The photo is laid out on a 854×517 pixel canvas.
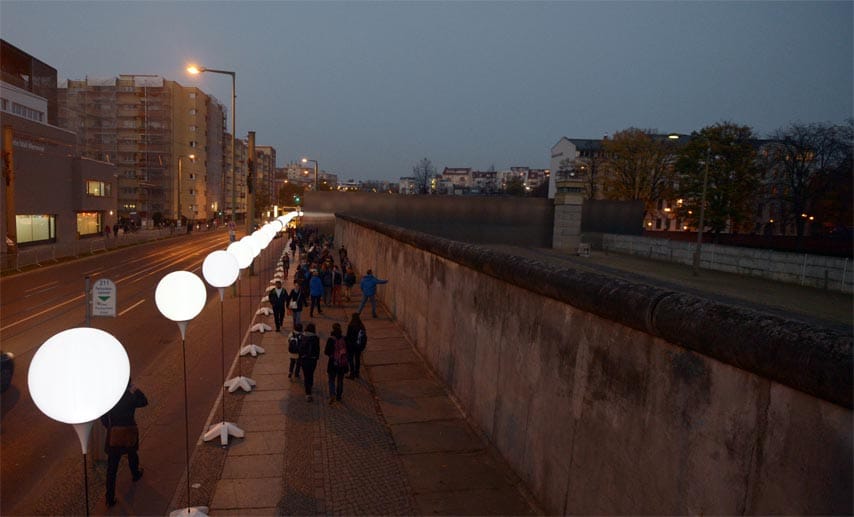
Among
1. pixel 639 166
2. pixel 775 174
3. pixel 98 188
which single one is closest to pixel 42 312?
pixel 98 188

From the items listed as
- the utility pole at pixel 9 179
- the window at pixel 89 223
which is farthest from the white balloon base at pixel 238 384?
the window at pixel 89 223

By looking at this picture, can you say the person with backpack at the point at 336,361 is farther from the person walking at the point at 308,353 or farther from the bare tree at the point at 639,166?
the bare tree at the point at 639,166

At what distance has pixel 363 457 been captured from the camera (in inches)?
284

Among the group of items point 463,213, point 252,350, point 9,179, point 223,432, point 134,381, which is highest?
point 9,179

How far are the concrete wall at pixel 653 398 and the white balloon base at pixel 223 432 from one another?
12.1 ft

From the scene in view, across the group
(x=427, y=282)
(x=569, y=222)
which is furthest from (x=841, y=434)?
(x=569, y=222)

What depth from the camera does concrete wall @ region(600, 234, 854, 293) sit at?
25000 mm

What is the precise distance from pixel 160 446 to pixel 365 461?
317cm

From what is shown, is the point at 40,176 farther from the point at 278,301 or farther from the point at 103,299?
the point at 103,299

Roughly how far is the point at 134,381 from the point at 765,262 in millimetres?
31544

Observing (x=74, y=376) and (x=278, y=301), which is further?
(x=278, y=301)

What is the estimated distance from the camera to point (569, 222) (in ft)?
146

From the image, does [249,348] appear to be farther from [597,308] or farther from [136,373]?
[597,308]

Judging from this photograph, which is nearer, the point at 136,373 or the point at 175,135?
the point at 136,373
